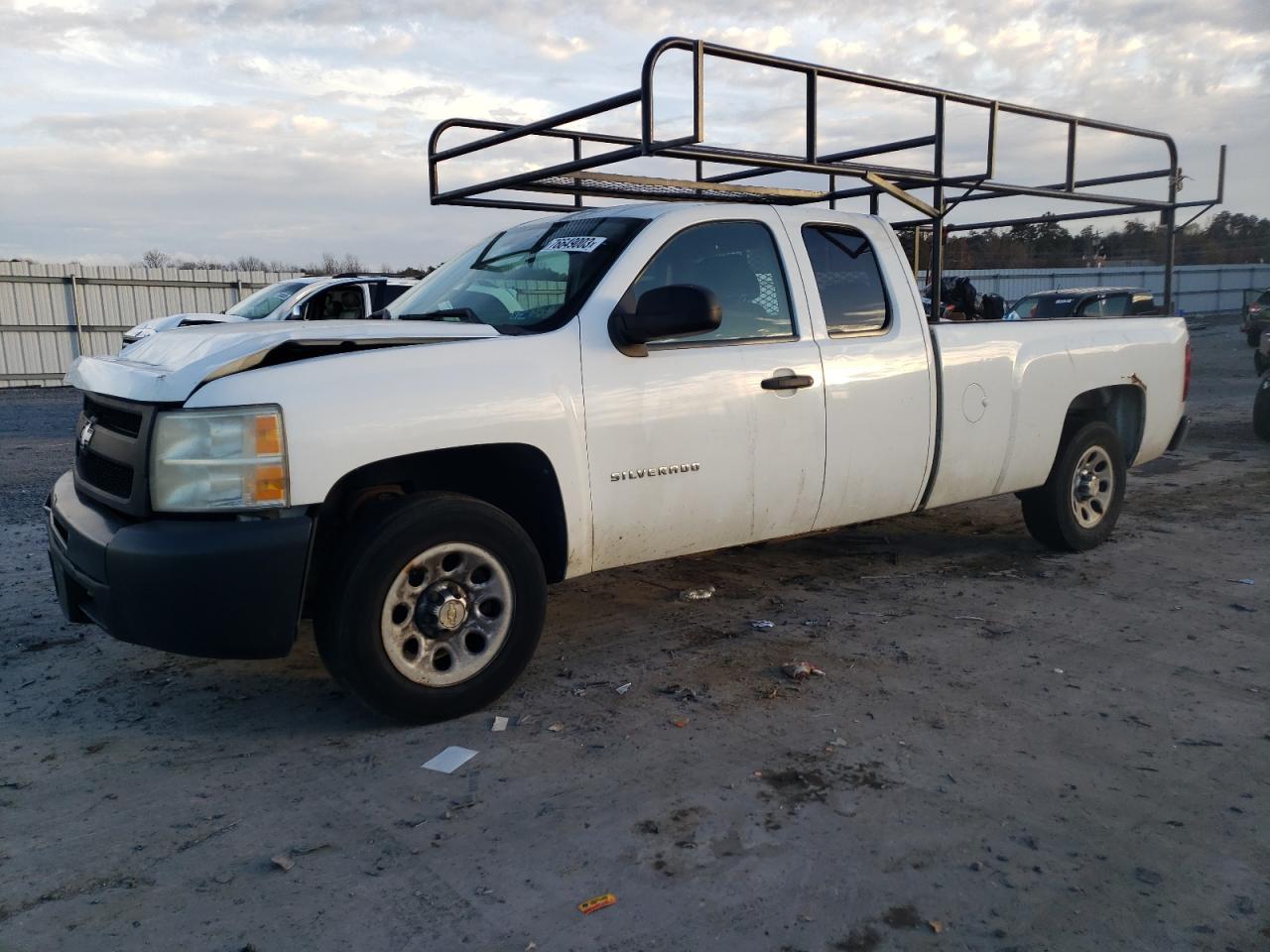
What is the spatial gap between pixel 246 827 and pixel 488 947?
103cm

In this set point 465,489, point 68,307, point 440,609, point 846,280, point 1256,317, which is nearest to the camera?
point 440,609

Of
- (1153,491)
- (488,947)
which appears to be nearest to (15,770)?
(488,947)

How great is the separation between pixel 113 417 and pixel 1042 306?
1359 centimetres

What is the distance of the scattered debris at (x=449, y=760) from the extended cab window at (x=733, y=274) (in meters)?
1.92

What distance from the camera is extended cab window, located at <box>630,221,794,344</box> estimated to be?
14.8 feet

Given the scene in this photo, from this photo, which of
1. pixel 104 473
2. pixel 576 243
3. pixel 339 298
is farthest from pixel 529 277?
pixel 339 298

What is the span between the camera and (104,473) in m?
3.81

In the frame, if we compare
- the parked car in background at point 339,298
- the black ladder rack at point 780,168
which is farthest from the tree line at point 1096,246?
the parked car in background at point 339,298

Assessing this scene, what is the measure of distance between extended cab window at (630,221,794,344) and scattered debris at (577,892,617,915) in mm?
2396

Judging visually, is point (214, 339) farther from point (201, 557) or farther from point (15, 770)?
point (15, 770)

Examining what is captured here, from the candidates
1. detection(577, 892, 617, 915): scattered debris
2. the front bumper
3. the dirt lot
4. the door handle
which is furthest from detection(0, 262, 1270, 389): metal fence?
detection(577, 892, 617, 915): scattered debris

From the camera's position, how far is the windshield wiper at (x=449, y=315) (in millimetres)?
4486

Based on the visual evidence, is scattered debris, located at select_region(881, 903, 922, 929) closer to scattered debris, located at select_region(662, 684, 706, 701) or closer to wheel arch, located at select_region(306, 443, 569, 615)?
scattered debris, located at select_region(662, 684, 706, 701)

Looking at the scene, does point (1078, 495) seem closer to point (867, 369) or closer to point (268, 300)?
point (867, 369)
